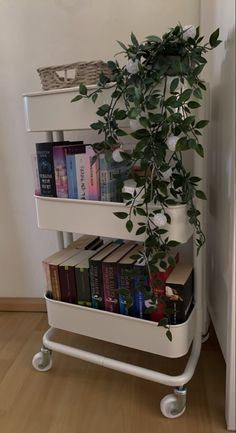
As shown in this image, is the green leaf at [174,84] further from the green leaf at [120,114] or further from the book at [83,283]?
the book at [83,283]

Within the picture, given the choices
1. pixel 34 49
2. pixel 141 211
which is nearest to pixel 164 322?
pixel 141 211

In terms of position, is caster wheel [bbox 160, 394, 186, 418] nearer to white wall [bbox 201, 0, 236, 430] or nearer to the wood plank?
white wall [bbox 201, 0, 236, 430]

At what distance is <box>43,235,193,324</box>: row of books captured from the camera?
1012 mm

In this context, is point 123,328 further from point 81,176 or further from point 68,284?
point 81,176

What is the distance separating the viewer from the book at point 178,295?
1.01 metres

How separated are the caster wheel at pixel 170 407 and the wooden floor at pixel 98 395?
2cm

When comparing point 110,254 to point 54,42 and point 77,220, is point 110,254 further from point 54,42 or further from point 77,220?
point 54,42

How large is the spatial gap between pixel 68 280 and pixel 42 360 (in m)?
0.32

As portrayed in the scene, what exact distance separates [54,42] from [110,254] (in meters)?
0.82

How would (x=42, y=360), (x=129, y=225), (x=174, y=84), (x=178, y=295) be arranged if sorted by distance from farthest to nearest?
(x=42, y=360)
(x=178, y=295)
(x=129, y=225)
(x=174, y=84)

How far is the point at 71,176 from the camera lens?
42.1 inches

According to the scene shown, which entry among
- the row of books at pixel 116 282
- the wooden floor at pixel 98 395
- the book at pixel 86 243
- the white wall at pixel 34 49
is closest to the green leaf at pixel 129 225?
the row of books at pixel 116 282

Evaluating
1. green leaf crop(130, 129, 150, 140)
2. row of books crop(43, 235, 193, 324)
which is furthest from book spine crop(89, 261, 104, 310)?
green leaf crop(130, 129, 150, 140)

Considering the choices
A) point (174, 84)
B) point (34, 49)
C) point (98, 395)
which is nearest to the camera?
point (174, 84)
